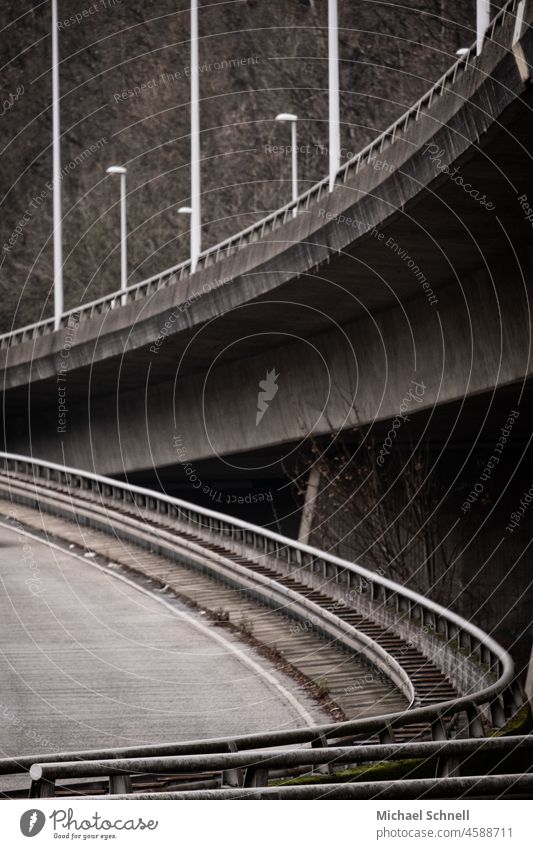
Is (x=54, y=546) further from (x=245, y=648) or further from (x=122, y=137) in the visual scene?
(x=122, y=137)

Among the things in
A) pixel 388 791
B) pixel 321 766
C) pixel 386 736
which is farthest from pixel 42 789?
pixel 386 736

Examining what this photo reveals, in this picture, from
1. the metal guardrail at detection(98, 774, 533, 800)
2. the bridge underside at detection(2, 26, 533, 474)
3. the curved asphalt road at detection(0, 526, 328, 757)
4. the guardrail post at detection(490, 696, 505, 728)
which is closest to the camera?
the metal guardrail at detection(98, 774, 533, 800)

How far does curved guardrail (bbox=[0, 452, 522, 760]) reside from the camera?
11.7 meters

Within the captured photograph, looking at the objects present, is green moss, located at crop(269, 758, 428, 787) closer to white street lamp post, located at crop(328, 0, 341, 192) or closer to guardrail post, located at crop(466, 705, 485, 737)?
guardrail post, located at crop(466, 705, 485, 737)

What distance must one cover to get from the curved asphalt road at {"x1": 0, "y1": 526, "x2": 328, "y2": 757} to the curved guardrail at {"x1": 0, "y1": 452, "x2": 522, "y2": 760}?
2280mm

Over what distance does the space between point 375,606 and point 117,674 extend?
4.45 meters

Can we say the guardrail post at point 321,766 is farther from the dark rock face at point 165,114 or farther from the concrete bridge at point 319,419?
the dark rock face at point 165,114

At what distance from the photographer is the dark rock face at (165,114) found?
8244 cm

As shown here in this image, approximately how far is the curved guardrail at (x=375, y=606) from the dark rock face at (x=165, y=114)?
168ft

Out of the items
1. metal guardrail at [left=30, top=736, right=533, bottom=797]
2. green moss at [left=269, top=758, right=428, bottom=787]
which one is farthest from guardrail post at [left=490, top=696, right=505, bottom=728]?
metal guardrail at [left=30, top=736, right=533, bottom=797]

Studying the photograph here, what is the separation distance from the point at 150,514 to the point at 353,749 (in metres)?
20.7

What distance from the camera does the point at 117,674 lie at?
18.4 metres

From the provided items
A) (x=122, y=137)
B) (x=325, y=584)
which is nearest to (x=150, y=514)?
(x=325, y=584)

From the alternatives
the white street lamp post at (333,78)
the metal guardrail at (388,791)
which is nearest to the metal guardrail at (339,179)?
the white street lamp post at (333,78)
